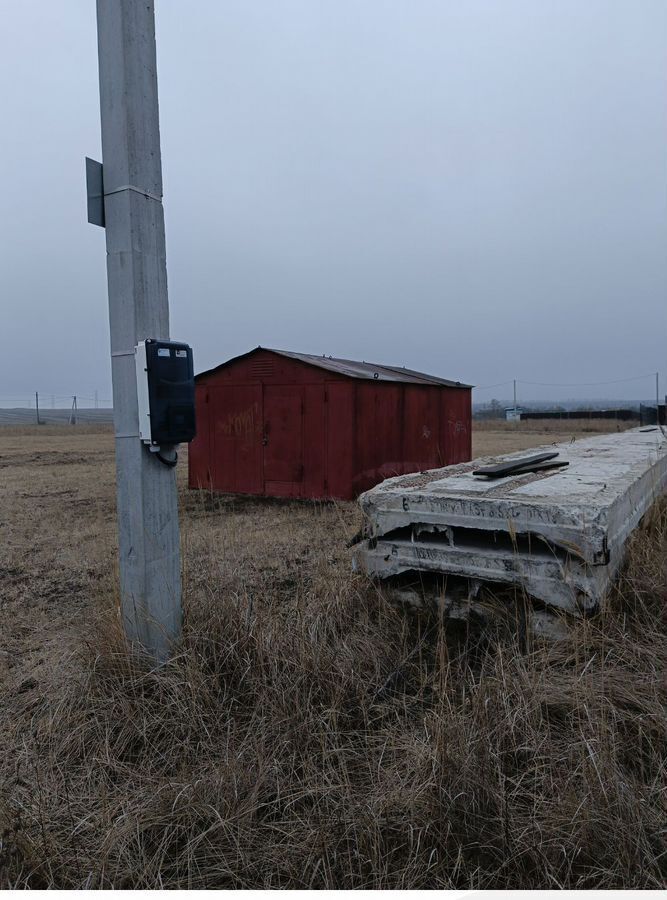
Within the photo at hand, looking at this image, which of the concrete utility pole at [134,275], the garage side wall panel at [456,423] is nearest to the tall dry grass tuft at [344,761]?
the concrete utility pole at [134,275]

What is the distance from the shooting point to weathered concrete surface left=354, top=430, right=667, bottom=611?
261 centimetres

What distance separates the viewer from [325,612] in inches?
128

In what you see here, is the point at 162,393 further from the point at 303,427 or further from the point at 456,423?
the point at 456,423

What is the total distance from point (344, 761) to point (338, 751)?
44 mm

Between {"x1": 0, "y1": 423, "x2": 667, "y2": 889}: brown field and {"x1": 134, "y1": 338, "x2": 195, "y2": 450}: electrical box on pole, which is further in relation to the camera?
{"x1": 134, "y1": 338, "x2": 195, "y2": 450}: electrical box on pole

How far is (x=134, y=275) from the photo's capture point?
2.61 m

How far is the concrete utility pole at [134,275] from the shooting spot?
2600 mm

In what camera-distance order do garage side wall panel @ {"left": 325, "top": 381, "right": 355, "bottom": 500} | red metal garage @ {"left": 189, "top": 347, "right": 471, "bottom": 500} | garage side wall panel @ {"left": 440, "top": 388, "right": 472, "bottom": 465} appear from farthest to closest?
garage side wall panel @ {"left": 440, "top": 388, "right": 472, "bottom": 465} → red metal garage @ {"left": 189, "top": 347, "right": 471, "bottom": 500} → garage side wall panel @ {"left": 325, "top": 381, "right": 355, "bottom": 500}

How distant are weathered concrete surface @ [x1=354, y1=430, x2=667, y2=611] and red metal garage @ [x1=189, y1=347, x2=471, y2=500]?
549 centimetres

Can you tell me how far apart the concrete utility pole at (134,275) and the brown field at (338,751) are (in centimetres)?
27

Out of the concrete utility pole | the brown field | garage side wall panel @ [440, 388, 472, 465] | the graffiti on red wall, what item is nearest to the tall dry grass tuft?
the brown field

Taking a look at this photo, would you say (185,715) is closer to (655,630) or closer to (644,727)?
(644,727)

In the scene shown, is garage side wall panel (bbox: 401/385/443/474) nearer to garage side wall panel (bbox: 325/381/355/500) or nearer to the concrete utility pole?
garage side wall panel (bbox: 325/381/355/500)

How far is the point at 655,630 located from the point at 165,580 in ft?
7.92
